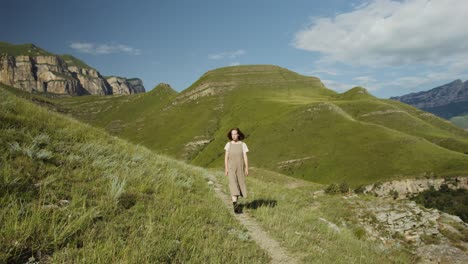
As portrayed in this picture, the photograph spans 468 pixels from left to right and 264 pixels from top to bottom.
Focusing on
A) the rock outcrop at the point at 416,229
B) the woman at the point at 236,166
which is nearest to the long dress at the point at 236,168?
the woman at the point at 236,166

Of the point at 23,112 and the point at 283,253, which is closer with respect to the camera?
the point at 283,253

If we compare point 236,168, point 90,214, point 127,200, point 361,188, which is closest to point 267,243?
point 236,168

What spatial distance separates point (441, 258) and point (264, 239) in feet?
36.6

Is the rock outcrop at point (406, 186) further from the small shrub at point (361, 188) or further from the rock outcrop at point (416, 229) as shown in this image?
the rock outcrop at point (416, 229)

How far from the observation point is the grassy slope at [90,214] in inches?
171

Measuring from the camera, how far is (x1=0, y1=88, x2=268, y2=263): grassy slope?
4.34m

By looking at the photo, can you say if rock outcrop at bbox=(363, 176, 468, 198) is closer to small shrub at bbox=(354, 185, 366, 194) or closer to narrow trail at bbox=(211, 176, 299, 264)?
small shrub at bbox=(354, 185, 366, 194)

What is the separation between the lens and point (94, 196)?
629 centimetres

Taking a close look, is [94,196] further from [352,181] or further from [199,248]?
[352,181]

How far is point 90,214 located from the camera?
525 cm

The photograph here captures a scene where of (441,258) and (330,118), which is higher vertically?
(330,118)

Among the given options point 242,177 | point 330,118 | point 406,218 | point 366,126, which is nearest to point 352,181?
point 366,126

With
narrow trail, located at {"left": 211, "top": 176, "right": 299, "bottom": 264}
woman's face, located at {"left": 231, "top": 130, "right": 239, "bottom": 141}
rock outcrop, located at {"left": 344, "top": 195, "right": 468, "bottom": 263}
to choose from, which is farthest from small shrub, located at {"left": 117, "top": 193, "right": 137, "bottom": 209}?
rock outcrop, located at {"left": 344, "top": 195, "right": 468, "bottom": 263}

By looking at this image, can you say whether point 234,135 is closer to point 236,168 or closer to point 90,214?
point 236,168
